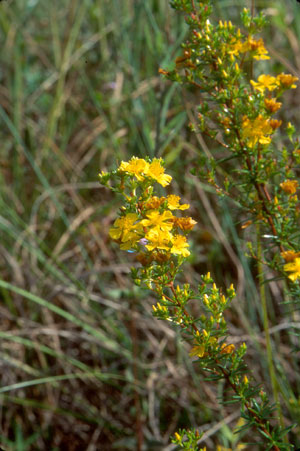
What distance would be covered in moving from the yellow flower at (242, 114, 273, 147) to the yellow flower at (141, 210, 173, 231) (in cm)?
29

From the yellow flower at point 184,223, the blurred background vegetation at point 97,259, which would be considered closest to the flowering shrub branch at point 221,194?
the yellow flower at point 184,223

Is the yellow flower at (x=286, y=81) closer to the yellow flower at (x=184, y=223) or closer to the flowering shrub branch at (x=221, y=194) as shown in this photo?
the flowering shrub branch at (x=221, y=194)

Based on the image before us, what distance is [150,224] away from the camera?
82cm

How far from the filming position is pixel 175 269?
0.88m

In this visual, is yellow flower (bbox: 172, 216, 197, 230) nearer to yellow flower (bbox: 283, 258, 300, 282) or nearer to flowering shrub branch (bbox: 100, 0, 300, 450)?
flowering shrub branch (bbox: 100, 0, 300, 450)

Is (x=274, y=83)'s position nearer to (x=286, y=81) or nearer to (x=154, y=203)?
(x=286, y=81)

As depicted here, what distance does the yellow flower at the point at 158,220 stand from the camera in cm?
81

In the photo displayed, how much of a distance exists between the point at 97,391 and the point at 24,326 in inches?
15.8

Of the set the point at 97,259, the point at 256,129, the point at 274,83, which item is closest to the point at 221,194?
the point at 256,129

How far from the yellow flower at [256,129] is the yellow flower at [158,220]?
29 centimetres

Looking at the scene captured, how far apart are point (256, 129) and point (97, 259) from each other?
1.41 metres

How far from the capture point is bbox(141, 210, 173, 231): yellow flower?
0.81 m

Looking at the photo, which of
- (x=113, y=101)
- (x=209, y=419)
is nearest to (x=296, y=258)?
(x=209, y=419)

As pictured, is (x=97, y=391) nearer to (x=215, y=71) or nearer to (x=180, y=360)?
(x=180, y=360)
